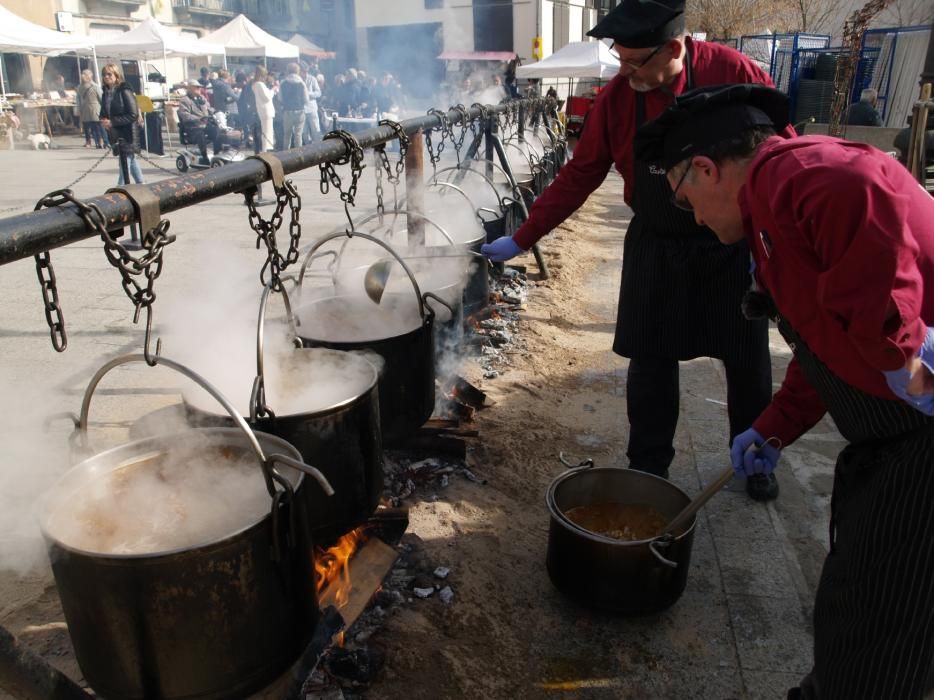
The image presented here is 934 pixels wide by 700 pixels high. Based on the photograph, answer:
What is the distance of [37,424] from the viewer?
415 cm

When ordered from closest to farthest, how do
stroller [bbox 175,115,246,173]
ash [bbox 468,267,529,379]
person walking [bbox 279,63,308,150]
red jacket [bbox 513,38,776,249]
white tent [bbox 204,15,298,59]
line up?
1. red jacket [bbox 513,38,776,249]
2. ash [bbox 468,267,529,379]
3. stroller [bbox 175,115,246,173]
4. person walking [bbox 279,63,308,150]
5. white tent [bbox 204,15,298,59]

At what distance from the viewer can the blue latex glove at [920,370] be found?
1492mm

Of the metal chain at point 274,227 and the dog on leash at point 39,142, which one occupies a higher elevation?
the metal chain at point 274,227

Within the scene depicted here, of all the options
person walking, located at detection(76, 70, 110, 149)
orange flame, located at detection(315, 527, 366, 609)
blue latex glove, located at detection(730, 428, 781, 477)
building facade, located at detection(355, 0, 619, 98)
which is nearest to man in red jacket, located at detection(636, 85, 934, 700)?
blue latex glove, located at detection(730, 428, 781, 477)

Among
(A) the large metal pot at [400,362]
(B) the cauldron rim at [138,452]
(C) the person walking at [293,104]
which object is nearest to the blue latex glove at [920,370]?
(B) the cauldron rim at [138,452]

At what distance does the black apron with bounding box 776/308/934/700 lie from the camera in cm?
165

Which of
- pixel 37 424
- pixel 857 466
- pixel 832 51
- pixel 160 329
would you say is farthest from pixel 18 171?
pixel 832 51

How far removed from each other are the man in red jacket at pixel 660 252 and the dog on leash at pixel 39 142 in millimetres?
21033

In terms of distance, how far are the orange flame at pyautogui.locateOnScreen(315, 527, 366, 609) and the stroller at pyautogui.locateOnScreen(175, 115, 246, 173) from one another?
12.2 meters

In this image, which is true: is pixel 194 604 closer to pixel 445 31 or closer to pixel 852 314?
pixel 852 314

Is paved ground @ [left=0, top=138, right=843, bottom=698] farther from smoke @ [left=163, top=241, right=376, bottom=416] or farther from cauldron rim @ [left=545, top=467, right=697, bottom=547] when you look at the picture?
smoke @ [left=163, top=241, right=376, bottom=416]

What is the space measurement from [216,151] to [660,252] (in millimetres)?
15236

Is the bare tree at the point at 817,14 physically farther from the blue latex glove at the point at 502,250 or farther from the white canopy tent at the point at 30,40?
the blue latex glove at the point at 502,250

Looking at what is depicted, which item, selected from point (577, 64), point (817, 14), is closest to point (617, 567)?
point (577, 64)
